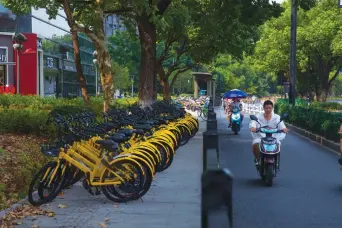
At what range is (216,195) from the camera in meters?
2.88

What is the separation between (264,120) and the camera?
10047 mm

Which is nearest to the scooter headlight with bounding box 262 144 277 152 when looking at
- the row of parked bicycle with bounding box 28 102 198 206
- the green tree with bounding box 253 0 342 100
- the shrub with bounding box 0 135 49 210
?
the row of parked bicycle with bounding box 28 102 198 206

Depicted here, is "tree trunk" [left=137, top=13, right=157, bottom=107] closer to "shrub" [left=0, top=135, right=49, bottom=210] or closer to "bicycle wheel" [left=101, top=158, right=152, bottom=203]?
"shrub" [left=0, top=135, right=49, bottom=210]

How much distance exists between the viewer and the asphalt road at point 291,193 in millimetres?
7062

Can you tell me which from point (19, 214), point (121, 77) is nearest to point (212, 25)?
point (19, 214)

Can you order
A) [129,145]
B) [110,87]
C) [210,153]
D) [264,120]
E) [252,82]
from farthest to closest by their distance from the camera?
[252,82] → [110,87] → [264,120] → [129,145] → [210,153]

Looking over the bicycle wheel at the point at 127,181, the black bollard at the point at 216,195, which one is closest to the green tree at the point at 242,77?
the bicycle wheel at the point at 127,181

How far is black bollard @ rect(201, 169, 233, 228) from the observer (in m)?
2.86

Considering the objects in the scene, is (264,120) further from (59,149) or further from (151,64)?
(151,64)

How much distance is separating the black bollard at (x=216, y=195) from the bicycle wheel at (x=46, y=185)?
476 cm

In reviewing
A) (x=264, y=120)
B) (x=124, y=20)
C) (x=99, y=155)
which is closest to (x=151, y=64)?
(x=124, y=20)

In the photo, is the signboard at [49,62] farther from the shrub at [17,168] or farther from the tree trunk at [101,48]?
the shrub at [17,168]

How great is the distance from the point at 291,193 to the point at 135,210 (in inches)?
116

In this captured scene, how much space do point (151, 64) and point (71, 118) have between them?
33.7 feet
